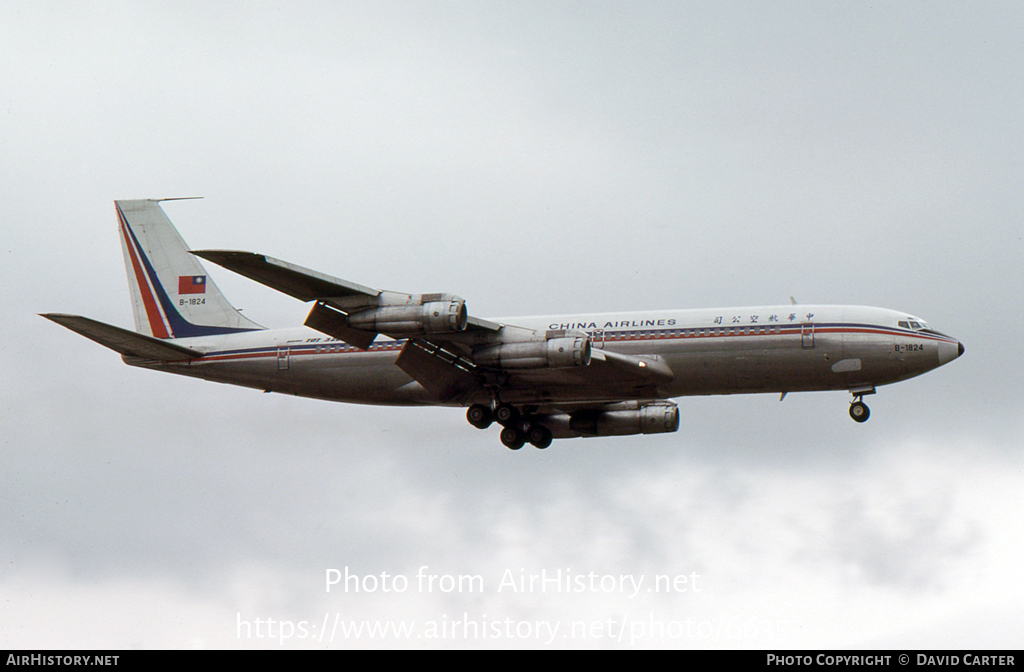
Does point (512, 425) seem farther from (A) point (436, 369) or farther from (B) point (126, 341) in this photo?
(B) point (126, 341)

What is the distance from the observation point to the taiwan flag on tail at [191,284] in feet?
166

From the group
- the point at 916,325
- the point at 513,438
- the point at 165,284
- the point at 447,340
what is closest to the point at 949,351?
the point at 916,325

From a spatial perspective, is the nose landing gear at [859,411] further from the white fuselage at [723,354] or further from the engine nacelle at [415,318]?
the engine nacelle at [415,318]

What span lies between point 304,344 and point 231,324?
197 inches

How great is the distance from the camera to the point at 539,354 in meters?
40.8

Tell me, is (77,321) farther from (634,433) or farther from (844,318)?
(844,318)

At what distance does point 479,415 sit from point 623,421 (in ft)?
22.8

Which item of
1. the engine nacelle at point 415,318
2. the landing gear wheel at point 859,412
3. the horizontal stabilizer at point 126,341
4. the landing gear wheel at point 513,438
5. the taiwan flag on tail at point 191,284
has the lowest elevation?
the landing gear wheel at point 513,438

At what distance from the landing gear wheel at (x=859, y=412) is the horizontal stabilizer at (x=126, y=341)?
87.0 ft

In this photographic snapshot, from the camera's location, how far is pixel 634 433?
48.2m

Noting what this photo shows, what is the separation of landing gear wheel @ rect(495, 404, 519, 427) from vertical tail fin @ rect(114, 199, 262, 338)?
12.0 metres

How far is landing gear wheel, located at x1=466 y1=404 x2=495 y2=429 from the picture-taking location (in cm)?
4459

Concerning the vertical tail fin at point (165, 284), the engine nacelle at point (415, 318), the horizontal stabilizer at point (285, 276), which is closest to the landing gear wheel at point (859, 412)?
the engine nacelle at point (415, 318)
